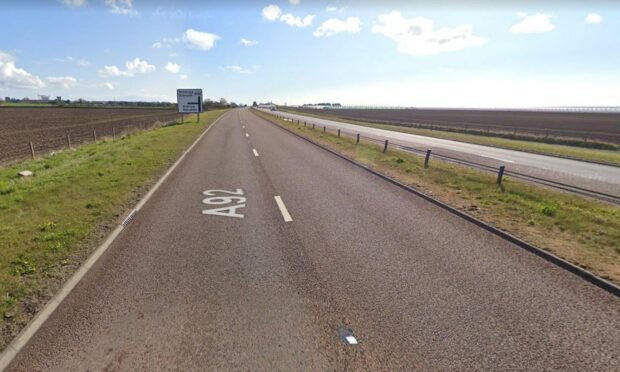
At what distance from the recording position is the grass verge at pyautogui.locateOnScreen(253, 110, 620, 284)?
5184mm

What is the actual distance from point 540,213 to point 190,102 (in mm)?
45252

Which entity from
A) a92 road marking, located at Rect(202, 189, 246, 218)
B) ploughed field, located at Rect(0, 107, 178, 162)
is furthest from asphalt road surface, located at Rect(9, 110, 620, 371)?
ploughed field, located at Rect(0, 107, 178, 162)

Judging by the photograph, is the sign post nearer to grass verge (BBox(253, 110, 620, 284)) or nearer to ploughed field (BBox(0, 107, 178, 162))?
ploughed field (BBox(0, 107, 178, 162))

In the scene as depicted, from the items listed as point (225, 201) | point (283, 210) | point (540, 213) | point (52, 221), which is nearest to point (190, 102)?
point (225, 201)

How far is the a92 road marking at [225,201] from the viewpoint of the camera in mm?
7000

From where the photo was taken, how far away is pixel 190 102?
4444 cm

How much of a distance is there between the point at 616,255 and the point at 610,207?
4.16 meters

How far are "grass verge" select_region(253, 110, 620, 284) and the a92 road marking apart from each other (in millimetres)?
5366

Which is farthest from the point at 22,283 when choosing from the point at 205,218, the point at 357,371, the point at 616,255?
the point at 616,255

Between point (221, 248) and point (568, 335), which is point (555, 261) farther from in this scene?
point (221, 248)

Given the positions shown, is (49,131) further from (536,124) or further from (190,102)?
(536,124)

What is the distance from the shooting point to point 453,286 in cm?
416

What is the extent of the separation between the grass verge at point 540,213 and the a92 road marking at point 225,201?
537cm

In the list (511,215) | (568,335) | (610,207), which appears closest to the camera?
(568,335)
